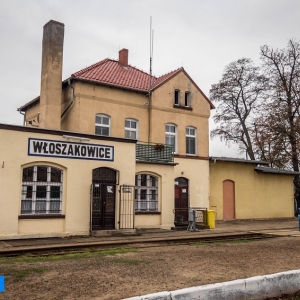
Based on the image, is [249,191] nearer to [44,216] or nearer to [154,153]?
[154,153]

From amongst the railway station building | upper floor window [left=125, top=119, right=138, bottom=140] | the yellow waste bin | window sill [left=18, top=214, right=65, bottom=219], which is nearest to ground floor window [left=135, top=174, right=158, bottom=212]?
the railway station building

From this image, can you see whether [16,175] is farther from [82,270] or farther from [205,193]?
[205,193]

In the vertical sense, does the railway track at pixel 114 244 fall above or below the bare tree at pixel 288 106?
below

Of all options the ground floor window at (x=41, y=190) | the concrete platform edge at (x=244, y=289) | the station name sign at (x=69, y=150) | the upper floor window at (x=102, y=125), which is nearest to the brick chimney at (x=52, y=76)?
the upper floor window at (x=102, y=125)

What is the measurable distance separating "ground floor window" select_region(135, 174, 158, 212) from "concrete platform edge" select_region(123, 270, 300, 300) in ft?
41.0

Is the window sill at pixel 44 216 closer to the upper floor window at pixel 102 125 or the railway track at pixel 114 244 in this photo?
the railway track at pixel 114 244

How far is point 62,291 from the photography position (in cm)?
661

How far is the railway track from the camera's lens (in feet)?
37.2

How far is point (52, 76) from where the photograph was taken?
19188 millimetres

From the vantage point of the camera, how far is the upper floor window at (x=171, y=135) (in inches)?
912

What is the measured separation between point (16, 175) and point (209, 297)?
10.7 metres

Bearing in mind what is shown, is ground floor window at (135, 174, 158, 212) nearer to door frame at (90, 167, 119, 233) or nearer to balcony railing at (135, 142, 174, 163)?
balcony railing at (135, 142, 174, 163)

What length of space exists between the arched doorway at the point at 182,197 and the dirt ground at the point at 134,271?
1034cm

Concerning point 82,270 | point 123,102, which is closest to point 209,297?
point 82,270
